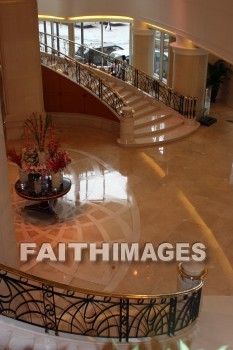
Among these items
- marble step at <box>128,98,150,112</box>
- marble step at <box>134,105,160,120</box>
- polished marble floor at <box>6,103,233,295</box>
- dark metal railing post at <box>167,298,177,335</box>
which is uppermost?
dark metal railing post at <box>167,298,177,335</box>

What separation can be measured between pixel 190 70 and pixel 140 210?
22.6ft

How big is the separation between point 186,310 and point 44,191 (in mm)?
4498

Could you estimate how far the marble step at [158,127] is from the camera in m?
13.6

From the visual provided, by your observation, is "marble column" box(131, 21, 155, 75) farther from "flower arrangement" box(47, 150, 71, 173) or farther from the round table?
"flower arrangement" box(47, 150, 71, 173)

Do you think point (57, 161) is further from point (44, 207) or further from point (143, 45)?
point (143, 45)

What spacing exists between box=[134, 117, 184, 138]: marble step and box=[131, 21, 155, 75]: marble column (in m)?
4.71

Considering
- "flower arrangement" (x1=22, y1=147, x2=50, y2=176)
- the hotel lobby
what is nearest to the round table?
the hotel lobby

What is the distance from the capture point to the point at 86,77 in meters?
15.0

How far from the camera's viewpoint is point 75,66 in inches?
597

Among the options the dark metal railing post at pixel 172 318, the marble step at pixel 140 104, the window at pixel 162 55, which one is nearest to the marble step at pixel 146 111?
the marble step at pixel 140 104

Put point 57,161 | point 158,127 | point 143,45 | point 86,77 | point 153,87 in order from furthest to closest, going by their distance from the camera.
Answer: point 143,45 → point 153,87 → point 86,77 → point 158,127 → point 57,161

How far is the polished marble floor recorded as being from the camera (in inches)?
294

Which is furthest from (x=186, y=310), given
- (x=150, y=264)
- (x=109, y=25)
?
(x=109, y=25)

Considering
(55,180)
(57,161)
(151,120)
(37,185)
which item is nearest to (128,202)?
(55,180)
